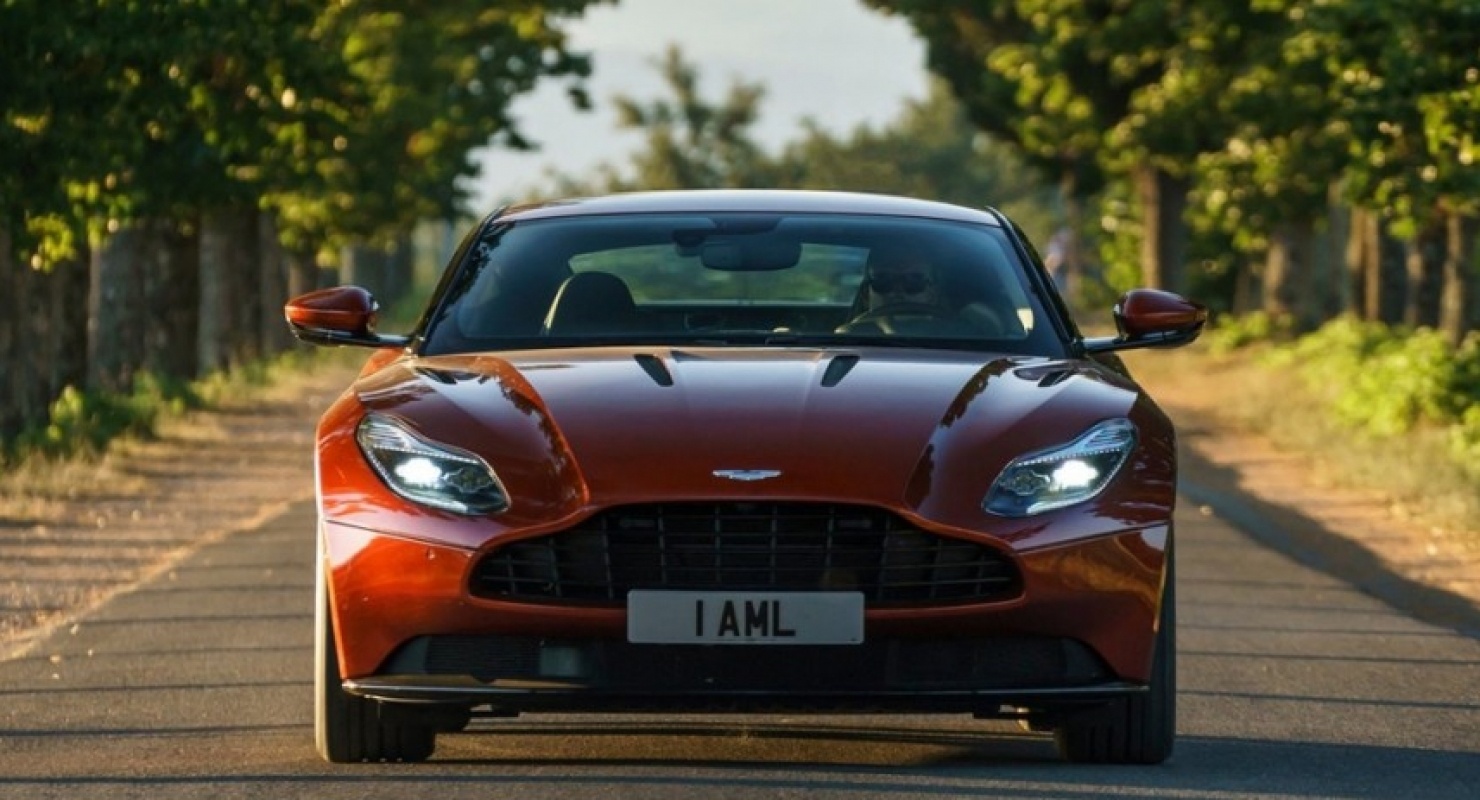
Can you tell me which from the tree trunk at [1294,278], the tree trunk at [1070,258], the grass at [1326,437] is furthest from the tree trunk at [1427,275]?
the tree trunk at [1070,258]

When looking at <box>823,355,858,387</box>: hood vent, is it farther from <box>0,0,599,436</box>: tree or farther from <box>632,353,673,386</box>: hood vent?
<box>0,0,599,436</box>: tree

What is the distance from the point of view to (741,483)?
25.3ft

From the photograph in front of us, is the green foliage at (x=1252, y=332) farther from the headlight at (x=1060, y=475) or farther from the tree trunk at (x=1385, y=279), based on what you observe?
the headlight at (x=1060, y=475)

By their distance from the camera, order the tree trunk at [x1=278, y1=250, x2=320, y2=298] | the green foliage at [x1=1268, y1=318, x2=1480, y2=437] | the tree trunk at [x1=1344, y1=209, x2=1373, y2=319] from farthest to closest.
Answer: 1. the tree trunk at [x1=278, y1=250, x2=320, y2=298]
2. the tree trunk at [x1=1344, y1=209, x2=1373, y2=319]
3. the green foliage at [x1=1268, y1=318, x2=1480, y2=437]

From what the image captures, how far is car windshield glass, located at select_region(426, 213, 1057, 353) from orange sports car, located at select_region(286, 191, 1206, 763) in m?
0.56

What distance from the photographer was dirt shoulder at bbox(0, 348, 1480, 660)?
573 inches

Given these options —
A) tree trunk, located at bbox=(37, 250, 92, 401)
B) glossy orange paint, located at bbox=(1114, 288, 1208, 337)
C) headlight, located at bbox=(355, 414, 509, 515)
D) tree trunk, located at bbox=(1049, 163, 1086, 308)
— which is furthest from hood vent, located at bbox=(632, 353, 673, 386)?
tree trunk, located at bbox=(1049, 163, 1086, 308)

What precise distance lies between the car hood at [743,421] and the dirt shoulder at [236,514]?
3.95 meters

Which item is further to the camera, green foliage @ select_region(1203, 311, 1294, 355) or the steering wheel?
green foliage @ select_region(1203, 311, 1294, 355)

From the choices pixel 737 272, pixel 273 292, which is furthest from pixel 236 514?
pixel 273 292

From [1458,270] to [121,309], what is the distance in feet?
38.4

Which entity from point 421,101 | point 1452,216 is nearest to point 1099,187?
point 421,101

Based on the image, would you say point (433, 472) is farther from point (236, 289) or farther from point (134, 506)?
point (236, 289)

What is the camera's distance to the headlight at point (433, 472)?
7.80m
